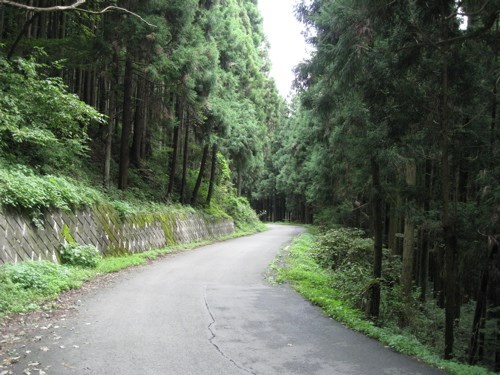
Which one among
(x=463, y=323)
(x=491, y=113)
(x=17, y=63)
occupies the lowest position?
(x=463, y=323)

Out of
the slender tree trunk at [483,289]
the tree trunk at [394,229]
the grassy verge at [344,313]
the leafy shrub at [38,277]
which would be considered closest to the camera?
the grassy verge at [344,313]

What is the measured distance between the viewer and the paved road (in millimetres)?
5344

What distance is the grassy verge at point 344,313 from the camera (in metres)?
5.98

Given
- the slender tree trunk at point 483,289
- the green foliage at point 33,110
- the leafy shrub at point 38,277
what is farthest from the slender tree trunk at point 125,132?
the slender tree trunk at point 483,289

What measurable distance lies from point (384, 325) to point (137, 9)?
1444 centimetres

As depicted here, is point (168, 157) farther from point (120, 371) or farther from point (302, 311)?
point (120, 371)

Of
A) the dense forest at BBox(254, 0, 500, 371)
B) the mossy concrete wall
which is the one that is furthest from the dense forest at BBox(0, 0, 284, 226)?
the dense forest at BBox(254, 0, 500, 371)

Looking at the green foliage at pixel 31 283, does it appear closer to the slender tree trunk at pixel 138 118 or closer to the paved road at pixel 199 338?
the paved road at pixel 199 338

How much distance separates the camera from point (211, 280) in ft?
39.2

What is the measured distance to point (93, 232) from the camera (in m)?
13.1

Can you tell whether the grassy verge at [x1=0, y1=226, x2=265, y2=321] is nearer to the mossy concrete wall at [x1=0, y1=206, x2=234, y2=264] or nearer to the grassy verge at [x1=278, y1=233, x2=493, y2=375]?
the mossy concrete wall at [x1=0, y1=206, x2=234, y2=264]

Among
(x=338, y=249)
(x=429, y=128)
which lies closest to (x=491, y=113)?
(x=429, y=128)

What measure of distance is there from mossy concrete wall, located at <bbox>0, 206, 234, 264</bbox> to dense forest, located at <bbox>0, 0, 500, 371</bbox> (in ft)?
2.19

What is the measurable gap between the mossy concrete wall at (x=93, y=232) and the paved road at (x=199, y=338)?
1.97m
